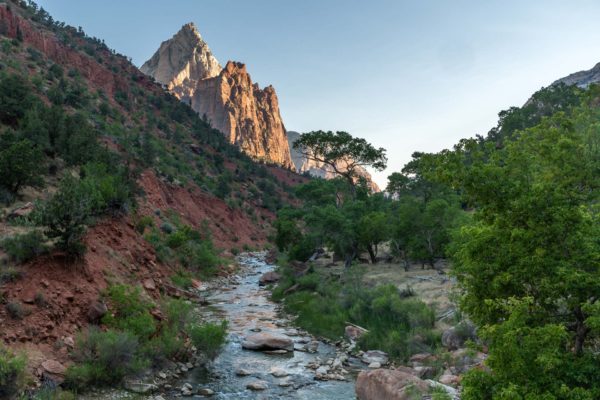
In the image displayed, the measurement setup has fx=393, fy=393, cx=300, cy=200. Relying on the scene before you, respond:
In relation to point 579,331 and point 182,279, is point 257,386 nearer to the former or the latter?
point 579,331

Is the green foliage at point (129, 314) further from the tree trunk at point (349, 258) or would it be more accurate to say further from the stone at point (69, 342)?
the tree trunk at point (349, 258)

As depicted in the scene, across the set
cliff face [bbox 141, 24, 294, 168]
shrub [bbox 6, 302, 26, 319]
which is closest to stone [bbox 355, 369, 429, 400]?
shrub [bbox 6, 302, 26, 319]

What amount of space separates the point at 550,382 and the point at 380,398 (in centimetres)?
600

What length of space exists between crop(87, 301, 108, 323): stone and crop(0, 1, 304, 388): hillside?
0.31 feet

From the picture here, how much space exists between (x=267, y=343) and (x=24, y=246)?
9.76 metres

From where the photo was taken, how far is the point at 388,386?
429 inches

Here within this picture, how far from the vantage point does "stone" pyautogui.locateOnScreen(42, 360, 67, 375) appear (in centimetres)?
1019

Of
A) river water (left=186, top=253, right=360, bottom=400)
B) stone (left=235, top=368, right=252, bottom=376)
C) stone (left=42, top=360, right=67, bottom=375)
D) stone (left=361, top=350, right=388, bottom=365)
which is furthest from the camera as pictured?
stone (left=361, top=350, right=388, bottom=365)

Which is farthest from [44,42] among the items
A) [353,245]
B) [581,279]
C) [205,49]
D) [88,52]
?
[205,49]

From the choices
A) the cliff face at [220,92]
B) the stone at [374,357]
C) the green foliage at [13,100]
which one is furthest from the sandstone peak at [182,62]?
the stone at [374,357]

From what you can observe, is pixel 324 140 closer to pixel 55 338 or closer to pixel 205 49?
pixel 55 338

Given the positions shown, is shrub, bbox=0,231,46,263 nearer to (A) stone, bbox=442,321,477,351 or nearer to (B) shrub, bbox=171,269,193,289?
(B) shrub, bbox=171,269,193,289

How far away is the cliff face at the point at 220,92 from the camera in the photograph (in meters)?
172

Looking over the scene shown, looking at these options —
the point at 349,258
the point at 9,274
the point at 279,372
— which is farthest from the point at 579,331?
the point at 349,258
